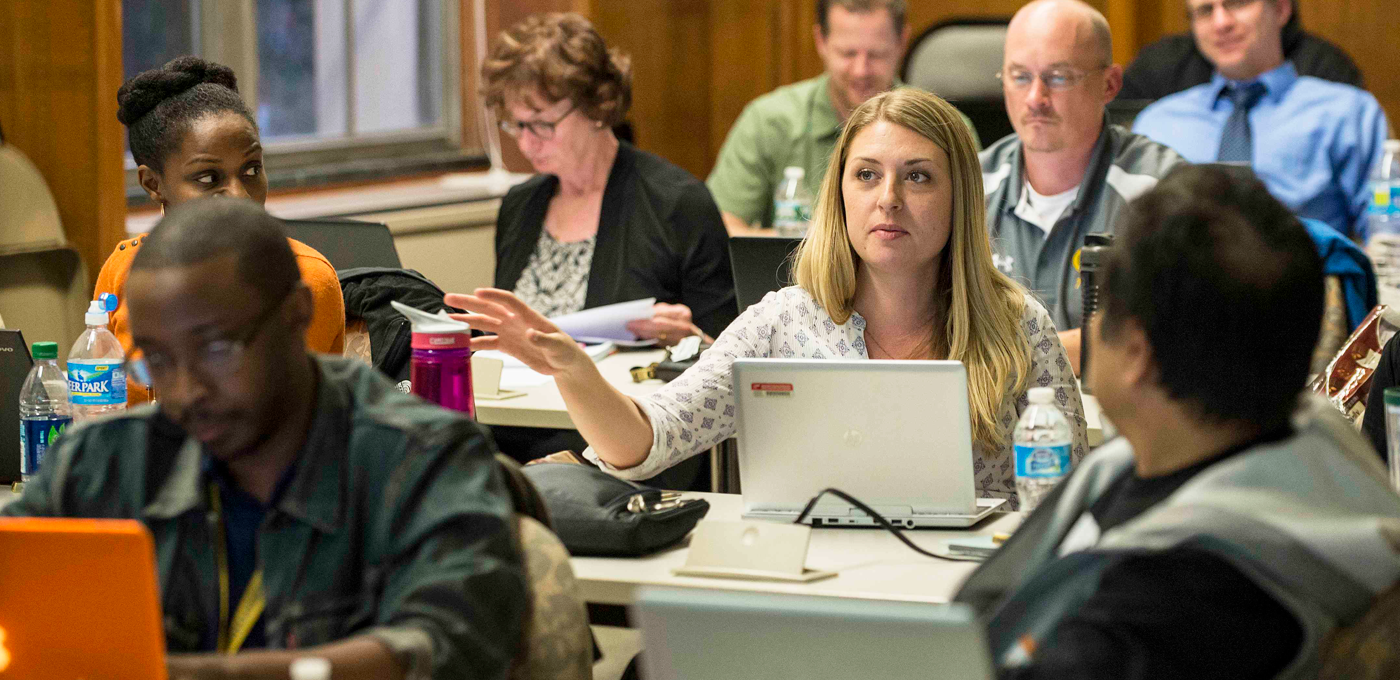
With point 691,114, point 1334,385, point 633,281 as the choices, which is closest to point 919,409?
point 1334,385

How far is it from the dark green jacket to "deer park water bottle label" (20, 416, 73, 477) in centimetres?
80

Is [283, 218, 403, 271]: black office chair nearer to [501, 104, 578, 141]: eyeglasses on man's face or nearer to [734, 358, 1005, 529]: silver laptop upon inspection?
[501, 104, 578, 141]: eyeglasses on man's face

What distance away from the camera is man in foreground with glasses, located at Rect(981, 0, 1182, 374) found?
329 cm

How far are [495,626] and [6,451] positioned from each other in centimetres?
128

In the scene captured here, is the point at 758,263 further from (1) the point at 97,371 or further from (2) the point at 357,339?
(1) the point at 97,371

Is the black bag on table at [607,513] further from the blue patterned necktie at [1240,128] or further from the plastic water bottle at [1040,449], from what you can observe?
the blue patterned necktie at [1240,128]

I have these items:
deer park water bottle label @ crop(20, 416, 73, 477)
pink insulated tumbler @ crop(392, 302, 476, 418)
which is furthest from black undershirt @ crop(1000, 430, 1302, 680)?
deer park water bottle label @ crop(20, 416, 73, 477)

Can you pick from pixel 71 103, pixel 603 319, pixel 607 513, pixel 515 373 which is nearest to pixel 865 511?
pixel 607 513

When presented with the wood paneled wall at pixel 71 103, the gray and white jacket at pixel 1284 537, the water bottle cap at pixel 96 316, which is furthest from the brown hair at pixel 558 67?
the gray and white jacket at pixel 1284 537

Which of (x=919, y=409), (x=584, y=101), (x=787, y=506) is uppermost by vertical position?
(x=584, y=101)

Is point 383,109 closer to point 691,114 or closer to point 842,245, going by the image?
point 691,114

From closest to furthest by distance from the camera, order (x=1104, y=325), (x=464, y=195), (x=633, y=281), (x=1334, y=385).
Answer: (x=1104, y=325), (x=1334, y=385), (x=633, y=281), (x=464, y=195)

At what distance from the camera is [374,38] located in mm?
5070

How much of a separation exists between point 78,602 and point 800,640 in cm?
Result: 62
